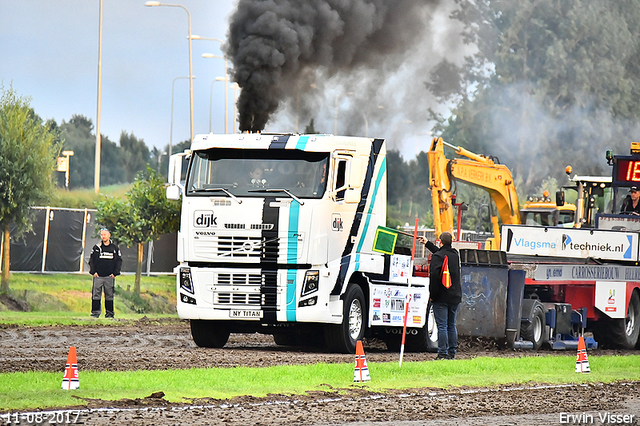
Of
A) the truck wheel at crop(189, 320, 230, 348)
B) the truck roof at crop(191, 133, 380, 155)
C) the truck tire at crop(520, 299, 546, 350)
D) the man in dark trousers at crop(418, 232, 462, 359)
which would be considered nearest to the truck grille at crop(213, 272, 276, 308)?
the truck wheel at crop(189, 320, 230, 348)

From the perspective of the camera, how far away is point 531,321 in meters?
19.2

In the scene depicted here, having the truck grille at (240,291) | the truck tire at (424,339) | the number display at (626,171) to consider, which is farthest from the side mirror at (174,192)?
the number display at (626,171)

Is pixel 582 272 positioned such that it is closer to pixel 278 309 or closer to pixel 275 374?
pixel 278 309

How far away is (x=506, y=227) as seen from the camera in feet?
72.7

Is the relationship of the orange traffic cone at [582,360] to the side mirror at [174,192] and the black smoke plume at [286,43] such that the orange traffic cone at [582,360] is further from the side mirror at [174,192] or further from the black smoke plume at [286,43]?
the black smoke plume at [286,43]

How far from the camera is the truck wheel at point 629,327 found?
22.0 metres

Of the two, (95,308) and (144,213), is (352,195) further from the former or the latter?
(144,213)

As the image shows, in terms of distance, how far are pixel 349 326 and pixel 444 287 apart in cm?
198

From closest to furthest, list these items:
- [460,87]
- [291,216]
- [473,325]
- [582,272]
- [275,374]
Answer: [275,374], [291,216], [473,325], [582,272], [460,87]

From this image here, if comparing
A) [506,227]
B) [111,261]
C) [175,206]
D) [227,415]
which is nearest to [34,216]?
[175,206]

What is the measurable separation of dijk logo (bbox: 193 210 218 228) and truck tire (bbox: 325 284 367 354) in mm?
2420

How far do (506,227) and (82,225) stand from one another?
16.4 metres

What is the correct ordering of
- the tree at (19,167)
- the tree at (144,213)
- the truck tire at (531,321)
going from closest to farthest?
1. the truck tire at (531,321)
2. the tree at (19,167)
3. the tree at (144,213)

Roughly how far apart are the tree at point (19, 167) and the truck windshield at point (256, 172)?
534 inches
